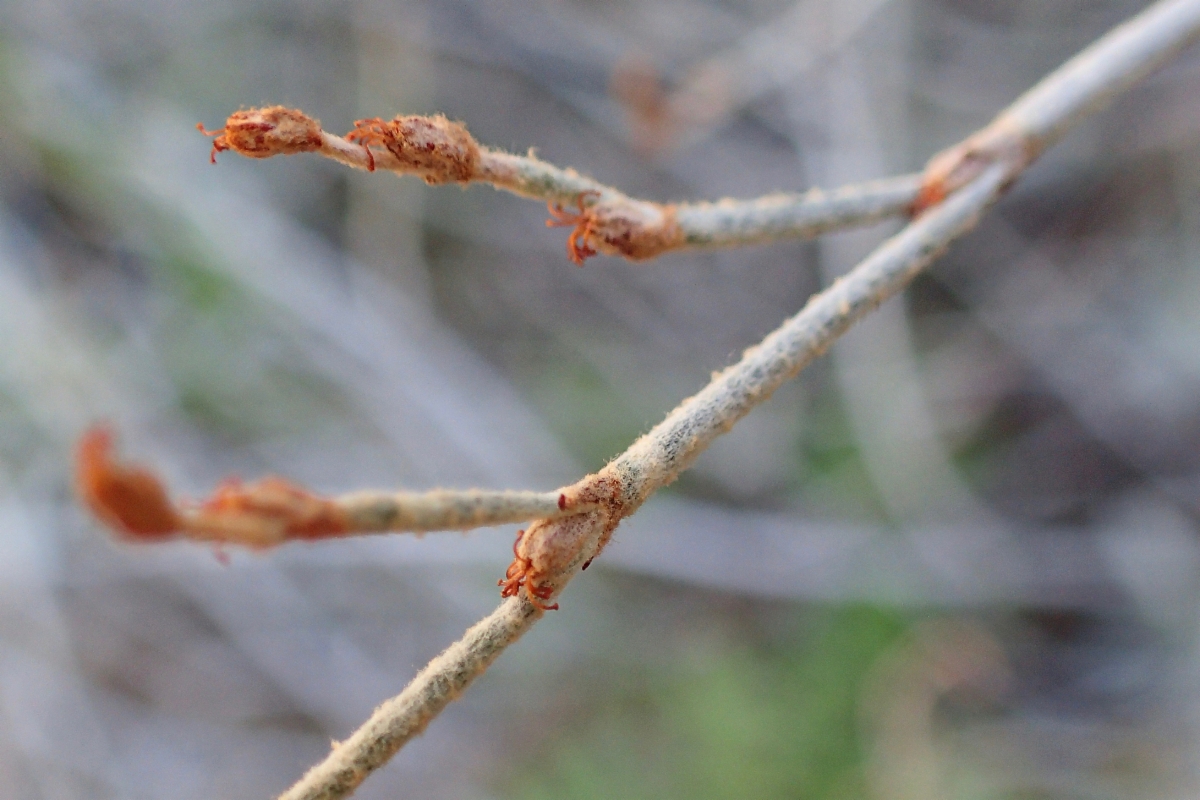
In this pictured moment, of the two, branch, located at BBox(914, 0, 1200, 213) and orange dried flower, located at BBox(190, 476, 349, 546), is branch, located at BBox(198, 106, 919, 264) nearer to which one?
branch, located at BBox(914, 0, 1200, 213)

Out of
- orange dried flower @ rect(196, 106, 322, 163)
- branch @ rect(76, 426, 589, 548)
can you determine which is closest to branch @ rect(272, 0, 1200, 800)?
branch @ rect(76, 426, 589, 548)

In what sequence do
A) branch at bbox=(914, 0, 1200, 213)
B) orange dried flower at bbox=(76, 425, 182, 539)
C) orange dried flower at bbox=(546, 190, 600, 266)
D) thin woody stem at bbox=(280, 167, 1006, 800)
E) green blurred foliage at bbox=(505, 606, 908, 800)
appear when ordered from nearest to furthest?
1. orange dried flower at bbox=(76, 425, 182, 539)
2. thin woody stem at bbox=(280, 167, 1006, 800)
3. orange dried flower at bbox=(546, 190, 600, 266)
4. branch at bbox=(914, 0, 1200, 213)
5. green blurred foliage at bbox=(505, 606, 908, 800)

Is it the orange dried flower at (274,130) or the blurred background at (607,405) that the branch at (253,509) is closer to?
the orange dried flower at (274,130)

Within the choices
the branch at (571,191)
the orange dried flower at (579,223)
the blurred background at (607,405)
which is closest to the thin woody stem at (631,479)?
the branch at (571,191)

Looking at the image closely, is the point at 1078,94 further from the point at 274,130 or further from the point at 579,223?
the point at 274,130

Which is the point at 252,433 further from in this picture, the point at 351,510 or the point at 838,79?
the point at 351,510

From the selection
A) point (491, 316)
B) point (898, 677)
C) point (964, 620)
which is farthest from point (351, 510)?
point (491, 316)

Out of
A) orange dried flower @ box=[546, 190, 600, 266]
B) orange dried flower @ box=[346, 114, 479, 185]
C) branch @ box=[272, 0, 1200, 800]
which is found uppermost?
orange dried flower @ box=[546, 190, 600, 266]

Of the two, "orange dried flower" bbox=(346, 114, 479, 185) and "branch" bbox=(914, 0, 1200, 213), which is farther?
"branch" bbox=(914, 0, 1200, 213)
